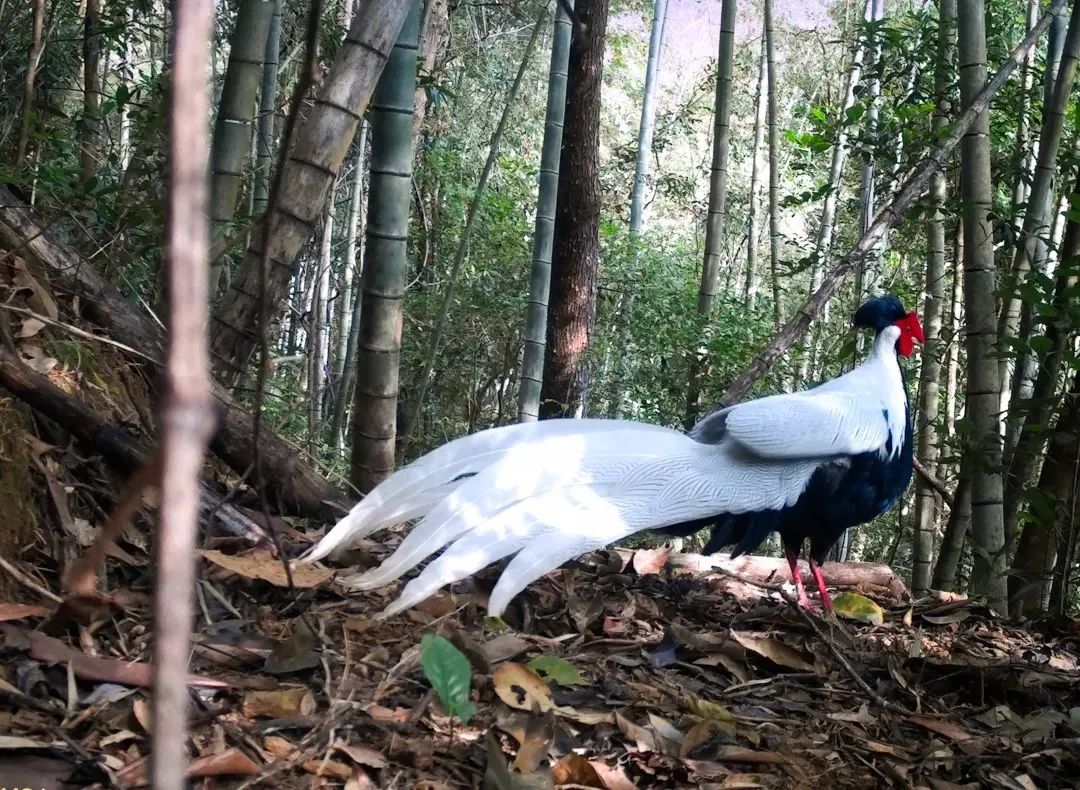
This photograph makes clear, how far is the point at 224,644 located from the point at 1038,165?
3.46m

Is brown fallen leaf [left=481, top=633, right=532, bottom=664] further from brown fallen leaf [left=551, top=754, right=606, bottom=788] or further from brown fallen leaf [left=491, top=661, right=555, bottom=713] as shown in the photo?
brown fallen leaf [left=551, top=754, right=606, bottom=788]

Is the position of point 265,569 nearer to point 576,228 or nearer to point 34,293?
point 34,293

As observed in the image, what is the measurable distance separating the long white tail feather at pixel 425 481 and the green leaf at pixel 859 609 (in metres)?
1.00

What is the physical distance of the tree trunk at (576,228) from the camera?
18.4 feet

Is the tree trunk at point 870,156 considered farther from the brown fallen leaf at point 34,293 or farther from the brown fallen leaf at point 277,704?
the brown fallen leaf at point 277,704

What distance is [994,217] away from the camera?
11.5ft

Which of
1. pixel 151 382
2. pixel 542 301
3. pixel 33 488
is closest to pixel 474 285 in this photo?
pixel 542 301

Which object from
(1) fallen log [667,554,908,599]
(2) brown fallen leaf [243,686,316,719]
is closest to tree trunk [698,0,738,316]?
(1) fallen log [667,554,908,599]

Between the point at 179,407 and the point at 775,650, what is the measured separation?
2244 mm

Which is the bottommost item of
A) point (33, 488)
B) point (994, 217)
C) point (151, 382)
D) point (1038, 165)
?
point (33, 488)

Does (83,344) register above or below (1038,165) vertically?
below

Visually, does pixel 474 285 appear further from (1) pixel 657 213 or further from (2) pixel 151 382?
(1) pixel 657 213

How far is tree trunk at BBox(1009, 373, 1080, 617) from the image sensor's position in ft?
10.2

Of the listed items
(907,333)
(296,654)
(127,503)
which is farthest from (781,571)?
(127,503)
